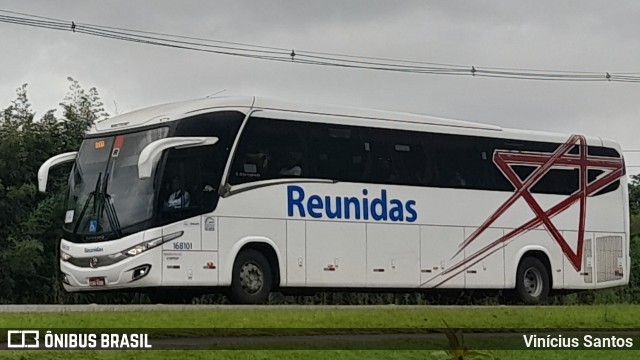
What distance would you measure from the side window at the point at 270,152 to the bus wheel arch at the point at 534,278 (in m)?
6.51

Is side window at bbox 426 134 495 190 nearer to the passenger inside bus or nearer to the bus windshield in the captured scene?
the passenger inside bus

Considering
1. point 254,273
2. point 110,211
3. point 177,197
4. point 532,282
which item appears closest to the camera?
point 177,197

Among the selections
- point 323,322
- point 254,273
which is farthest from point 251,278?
point 323,322

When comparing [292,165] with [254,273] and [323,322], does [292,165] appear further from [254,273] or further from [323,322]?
[323,322]

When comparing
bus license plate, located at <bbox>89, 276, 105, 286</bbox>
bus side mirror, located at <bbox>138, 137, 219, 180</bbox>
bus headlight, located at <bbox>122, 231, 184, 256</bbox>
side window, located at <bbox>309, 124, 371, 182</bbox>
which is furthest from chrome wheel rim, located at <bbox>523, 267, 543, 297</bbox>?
bus license plate, located at <bbox>89, 276, 105, 286</bbox>

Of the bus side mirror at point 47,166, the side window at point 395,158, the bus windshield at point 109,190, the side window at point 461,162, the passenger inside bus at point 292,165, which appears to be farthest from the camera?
the side window at point 461,162

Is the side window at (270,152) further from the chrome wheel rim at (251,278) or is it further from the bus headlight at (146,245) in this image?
the bus headlight at (146,245)

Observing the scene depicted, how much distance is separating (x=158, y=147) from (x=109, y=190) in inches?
56.2

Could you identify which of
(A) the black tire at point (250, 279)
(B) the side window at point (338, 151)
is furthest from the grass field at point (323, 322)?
(B) the side window at point (338, 151)

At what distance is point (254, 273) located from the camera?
21.5 m

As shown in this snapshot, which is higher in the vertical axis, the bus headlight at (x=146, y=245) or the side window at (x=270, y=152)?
the side window at (x=270, y=152)

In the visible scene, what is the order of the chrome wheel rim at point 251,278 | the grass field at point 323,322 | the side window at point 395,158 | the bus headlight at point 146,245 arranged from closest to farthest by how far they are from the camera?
1. the grass field at point 323,322
2. the bus headlight at point 146,245
3. the chrome wheel rim at point 251,278
4. the side window at point 395,158

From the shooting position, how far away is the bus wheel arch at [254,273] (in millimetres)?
21172

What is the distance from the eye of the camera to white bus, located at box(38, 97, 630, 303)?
20578 mm
